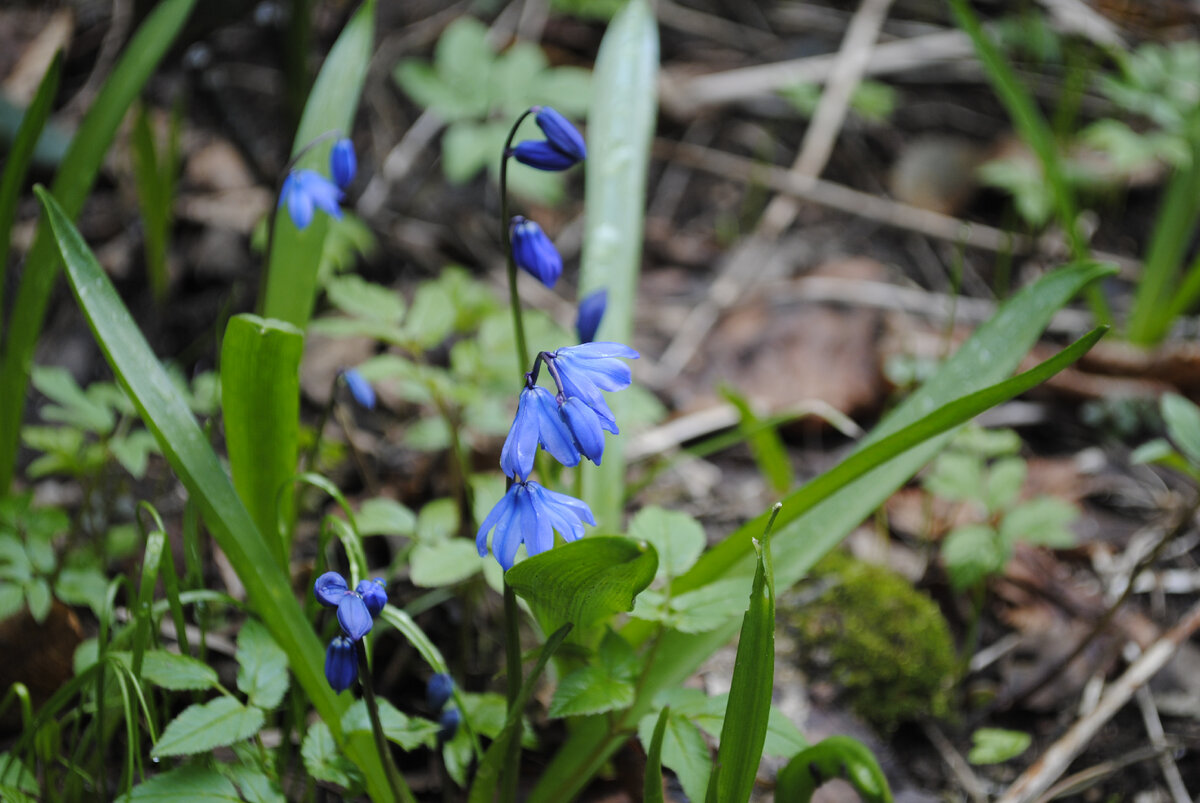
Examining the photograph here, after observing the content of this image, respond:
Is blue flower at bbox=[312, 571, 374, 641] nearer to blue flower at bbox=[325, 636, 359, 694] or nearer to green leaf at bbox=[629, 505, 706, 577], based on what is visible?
blue flower at bbox=[325, 636, 359, 694]

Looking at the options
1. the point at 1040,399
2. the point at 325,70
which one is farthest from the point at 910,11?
the point at 325,70

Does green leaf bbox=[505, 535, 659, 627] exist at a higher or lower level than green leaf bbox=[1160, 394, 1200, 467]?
lower

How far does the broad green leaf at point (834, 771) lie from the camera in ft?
4.36

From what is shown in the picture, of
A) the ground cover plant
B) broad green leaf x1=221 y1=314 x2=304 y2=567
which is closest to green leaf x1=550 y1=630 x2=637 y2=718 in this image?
the ground cover plant

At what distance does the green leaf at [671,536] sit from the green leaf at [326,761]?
0.63m

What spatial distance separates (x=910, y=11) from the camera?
4.90 metres

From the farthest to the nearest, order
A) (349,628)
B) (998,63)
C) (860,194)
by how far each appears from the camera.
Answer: (860,194)
(998,63)
(349,628)

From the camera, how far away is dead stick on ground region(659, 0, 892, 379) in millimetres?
3572

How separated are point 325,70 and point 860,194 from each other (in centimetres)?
279

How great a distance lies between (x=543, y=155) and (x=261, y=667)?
1.03 m

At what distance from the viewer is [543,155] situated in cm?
164

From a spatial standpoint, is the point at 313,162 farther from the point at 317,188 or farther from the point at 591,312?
the point at 591,312

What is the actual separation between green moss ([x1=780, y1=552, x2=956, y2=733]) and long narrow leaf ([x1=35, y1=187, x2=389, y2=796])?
1.17m

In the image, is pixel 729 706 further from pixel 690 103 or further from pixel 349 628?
pixel 690 103
